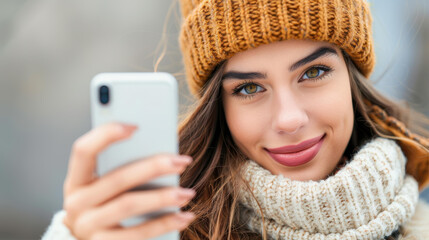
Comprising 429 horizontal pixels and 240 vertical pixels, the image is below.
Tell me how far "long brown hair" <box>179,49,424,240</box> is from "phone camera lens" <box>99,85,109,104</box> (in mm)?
522

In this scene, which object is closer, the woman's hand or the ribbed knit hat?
the woman's hand

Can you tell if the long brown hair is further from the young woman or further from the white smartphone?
the white smartphone

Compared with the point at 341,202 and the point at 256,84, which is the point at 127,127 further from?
the point at 341,202

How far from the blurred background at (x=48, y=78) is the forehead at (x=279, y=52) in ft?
6.89

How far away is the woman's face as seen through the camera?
3.96 ft

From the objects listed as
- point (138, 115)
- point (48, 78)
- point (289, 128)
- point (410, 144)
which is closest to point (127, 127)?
point (138, 115)

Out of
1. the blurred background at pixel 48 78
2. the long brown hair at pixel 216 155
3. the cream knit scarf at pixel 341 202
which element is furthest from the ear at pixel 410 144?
the blurred background at pixel 48 78

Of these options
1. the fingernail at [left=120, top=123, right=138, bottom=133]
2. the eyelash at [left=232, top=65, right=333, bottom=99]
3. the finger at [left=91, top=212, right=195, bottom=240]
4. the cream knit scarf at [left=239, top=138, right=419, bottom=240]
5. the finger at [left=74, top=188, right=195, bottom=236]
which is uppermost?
the eyelash at [left=232, top=65, right=333, bottom=99]

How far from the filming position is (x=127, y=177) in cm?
78

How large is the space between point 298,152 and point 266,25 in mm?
383

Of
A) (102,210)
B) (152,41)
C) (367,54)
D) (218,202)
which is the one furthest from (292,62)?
(152,41)

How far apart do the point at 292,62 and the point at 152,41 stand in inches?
92.7

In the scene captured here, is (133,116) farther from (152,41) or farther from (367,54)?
(152,41)

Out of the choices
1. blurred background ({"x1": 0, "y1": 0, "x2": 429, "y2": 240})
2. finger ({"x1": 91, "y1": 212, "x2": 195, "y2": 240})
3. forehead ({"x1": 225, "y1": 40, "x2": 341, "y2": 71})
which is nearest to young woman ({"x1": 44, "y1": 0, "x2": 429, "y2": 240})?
forehead ({"x1": 225, "y1": 40, "x2": 341, "y2": 71})
